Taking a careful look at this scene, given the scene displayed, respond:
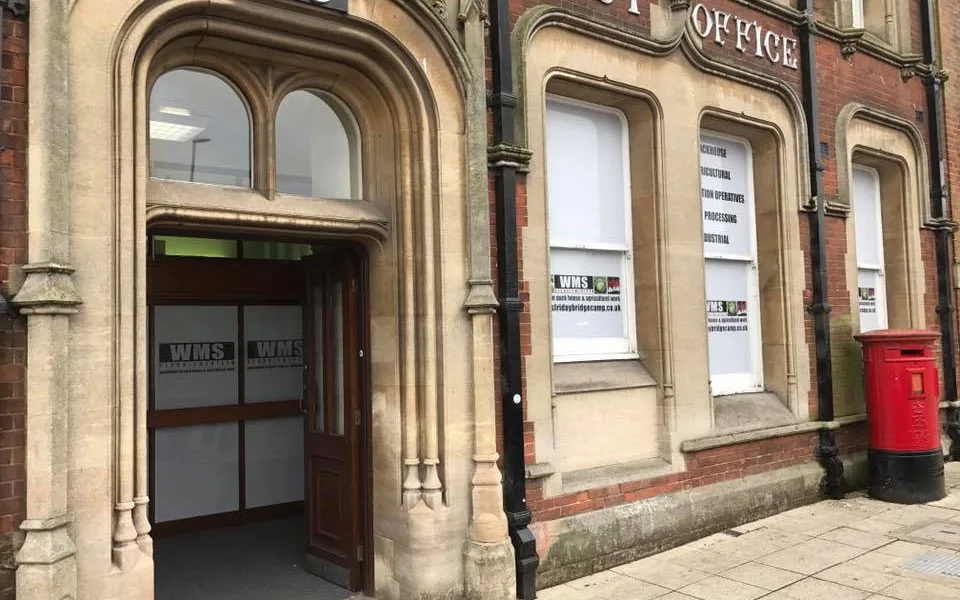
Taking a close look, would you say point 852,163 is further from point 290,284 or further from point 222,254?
point 222,254

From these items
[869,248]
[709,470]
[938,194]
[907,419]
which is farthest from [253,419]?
[938,194]

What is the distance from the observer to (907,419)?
795 centimetres

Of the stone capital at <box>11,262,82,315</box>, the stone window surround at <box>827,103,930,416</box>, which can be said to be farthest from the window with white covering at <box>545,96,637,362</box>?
the stone window surround at <box>827,103,930,416</box>

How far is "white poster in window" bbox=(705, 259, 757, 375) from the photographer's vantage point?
7766 mm

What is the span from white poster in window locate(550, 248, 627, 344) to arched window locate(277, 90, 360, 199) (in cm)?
189

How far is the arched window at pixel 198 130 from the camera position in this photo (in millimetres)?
4656

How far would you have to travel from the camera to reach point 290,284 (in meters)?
8.12

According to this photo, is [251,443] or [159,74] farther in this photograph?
[251,443]

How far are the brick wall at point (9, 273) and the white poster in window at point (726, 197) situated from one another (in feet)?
19.1

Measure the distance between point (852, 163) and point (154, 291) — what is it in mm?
8177

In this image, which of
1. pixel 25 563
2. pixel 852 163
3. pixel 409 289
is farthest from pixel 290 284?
pixel 852 163

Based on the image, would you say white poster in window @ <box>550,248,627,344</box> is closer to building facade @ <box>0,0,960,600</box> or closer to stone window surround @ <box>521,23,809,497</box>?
building facade @ <box>0,0,960,600</box>

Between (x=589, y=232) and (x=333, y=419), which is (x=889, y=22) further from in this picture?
(x=333, y=419)

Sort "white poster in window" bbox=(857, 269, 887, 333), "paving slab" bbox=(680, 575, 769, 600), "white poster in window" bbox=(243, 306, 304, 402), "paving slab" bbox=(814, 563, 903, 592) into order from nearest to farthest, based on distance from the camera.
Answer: "paving slab" bbox=(680, 575, 769, 600) < "paving slab" bbox=(814, 563, 903, 592) < "white poster in window" bbox=(243, 306, 304, 402) < "white poster in window" bbox=(857, 269, 887, 333)
